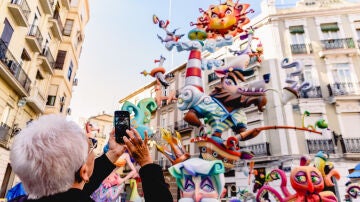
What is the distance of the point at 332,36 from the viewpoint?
15.2 metres

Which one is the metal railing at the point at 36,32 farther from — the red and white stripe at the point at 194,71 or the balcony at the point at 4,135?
the red and white stripe at the point at 194,71

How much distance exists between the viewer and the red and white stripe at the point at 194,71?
5.57 meters

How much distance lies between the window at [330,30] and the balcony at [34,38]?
1600 cm

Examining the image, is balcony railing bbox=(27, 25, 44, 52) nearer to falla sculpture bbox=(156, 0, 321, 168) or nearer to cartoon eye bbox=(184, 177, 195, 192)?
falla sculpture bbox=(156, 0, 321, 168)

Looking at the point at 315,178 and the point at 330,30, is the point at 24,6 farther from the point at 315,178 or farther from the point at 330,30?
the point at 330,30

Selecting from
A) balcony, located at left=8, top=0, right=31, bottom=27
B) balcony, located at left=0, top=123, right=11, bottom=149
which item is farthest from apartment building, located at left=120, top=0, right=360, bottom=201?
balcony, located at left=0, top=123, right=11, bottom=149

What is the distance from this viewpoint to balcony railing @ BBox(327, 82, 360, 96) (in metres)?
13.3

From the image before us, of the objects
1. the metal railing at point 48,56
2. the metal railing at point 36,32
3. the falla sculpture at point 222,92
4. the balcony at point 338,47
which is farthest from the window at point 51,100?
the balcony at point 338,47

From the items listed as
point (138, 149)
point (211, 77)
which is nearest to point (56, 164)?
point (138, 149)

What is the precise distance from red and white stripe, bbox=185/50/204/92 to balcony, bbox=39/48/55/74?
1086 centimetres

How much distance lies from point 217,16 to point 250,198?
7.62 m

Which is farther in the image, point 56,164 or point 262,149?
point 262,149

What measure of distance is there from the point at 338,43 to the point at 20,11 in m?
16.2

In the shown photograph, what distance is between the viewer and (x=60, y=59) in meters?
16.3
